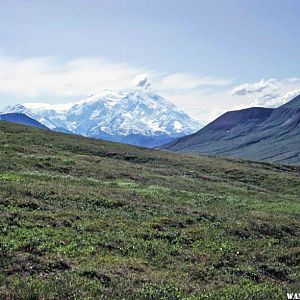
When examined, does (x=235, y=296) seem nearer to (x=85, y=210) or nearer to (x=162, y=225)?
(x=162, y=225)

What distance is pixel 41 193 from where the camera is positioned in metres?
31.4

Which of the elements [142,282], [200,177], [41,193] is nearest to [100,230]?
[142,282]

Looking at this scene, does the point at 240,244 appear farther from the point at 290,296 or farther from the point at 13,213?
the point at 13,213

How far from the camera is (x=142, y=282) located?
54.2ft

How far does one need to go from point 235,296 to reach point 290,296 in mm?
1990

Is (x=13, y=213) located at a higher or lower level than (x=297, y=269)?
higher

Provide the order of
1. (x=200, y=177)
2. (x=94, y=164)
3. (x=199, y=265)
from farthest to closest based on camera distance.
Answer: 1. (x=200, y=177)
2. (x=94, y=164)
3. (x=199, y=265)

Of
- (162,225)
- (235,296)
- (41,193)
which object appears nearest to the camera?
(235,296)

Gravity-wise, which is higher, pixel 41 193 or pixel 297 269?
pixel 41 193

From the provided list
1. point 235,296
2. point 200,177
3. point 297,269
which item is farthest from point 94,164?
point 235,296

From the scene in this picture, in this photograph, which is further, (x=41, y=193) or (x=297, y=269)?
(x=41, y=193)

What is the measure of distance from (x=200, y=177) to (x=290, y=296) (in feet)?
159

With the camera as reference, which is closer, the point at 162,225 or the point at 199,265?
the point at 199,265

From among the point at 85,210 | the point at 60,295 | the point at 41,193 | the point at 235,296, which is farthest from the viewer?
the point at 41,193
